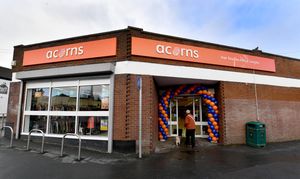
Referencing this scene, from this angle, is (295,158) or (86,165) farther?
(295,158)

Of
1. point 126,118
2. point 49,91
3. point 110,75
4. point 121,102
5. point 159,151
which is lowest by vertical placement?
point 159,151

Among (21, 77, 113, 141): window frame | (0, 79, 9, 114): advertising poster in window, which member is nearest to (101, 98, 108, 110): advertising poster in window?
(21, 77, 113, 141): window frame

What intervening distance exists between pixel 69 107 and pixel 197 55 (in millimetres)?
6664

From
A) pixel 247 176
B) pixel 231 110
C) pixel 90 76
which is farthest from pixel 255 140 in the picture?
pixel 90 76

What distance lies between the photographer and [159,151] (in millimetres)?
7262

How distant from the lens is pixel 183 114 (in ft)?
34.9

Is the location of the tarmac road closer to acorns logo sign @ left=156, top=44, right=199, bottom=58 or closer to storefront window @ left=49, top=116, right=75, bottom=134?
storefront window @ left=49, top=116, right=75, bottom=134

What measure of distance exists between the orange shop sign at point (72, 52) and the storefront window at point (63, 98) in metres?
1.43

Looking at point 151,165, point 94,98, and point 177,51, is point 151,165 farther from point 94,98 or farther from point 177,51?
point 177,51

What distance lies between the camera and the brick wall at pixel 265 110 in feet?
28.8

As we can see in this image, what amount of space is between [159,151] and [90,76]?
449cm

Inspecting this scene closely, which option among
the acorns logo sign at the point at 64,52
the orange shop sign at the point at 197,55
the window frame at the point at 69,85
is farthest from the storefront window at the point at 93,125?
the orange shop sign at the point at 197,55

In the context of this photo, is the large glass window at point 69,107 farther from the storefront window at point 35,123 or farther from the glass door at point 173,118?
the glass door at point 173,118

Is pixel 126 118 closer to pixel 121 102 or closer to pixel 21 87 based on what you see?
pixel 121 102
